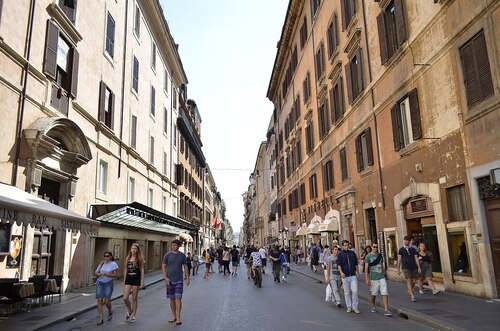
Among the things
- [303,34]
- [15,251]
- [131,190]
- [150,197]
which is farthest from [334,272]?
[303,34]

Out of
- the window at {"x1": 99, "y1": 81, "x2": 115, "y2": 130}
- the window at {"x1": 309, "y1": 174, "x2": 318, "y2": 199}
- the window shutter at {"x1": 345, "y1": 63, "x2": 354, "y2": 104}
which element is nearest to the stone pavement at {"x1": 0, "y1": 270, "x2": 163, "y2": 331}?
the window at {"x1": 99, "y1": 81, "x2": 115, "y2": 130}

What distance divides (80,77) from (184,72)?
26.5 m

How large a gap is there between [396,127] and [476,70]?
4995 mm

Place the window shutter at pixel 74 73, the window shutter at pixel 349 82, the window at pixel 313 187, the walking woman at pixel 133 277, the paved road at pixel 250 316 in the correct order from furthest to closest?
1. the window at pixel 313 187
2. the window shutter at pixel 349 82
3. the window shutter at pixel 74 73
4. the walking woman at pixel 133 277
5. the paved road at pixel 250 316

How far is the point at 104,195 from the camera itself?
19.6 meters

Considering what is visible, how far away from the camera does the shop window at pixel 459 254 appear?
39.6 ft

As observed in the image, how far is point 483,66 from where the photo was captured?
1108 centimetres

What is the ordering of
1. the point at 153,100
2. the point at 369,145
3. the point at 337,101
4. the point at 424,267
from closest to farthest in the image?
the point at 424,267, the point at 369,145, the point at 337,101, the point at 153,100

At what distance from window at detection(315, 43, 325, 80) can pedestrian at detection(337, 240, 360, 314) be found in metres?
18.4

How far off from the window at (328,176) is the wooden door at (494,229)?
48.6 ft

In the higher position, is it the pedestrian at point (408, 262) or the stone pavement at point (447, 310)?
the pedestrian at point (408, 262)

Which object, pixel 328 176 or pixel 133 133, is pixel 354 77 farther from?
pixel 133 133

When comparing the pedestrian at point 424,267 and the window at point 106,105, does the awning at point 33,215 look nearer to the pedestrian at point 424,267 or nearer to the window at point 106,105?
the window at point 106,105

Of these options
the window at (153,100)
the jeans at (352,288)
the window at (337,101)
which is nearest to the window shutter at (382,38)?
the window at (337,101)
